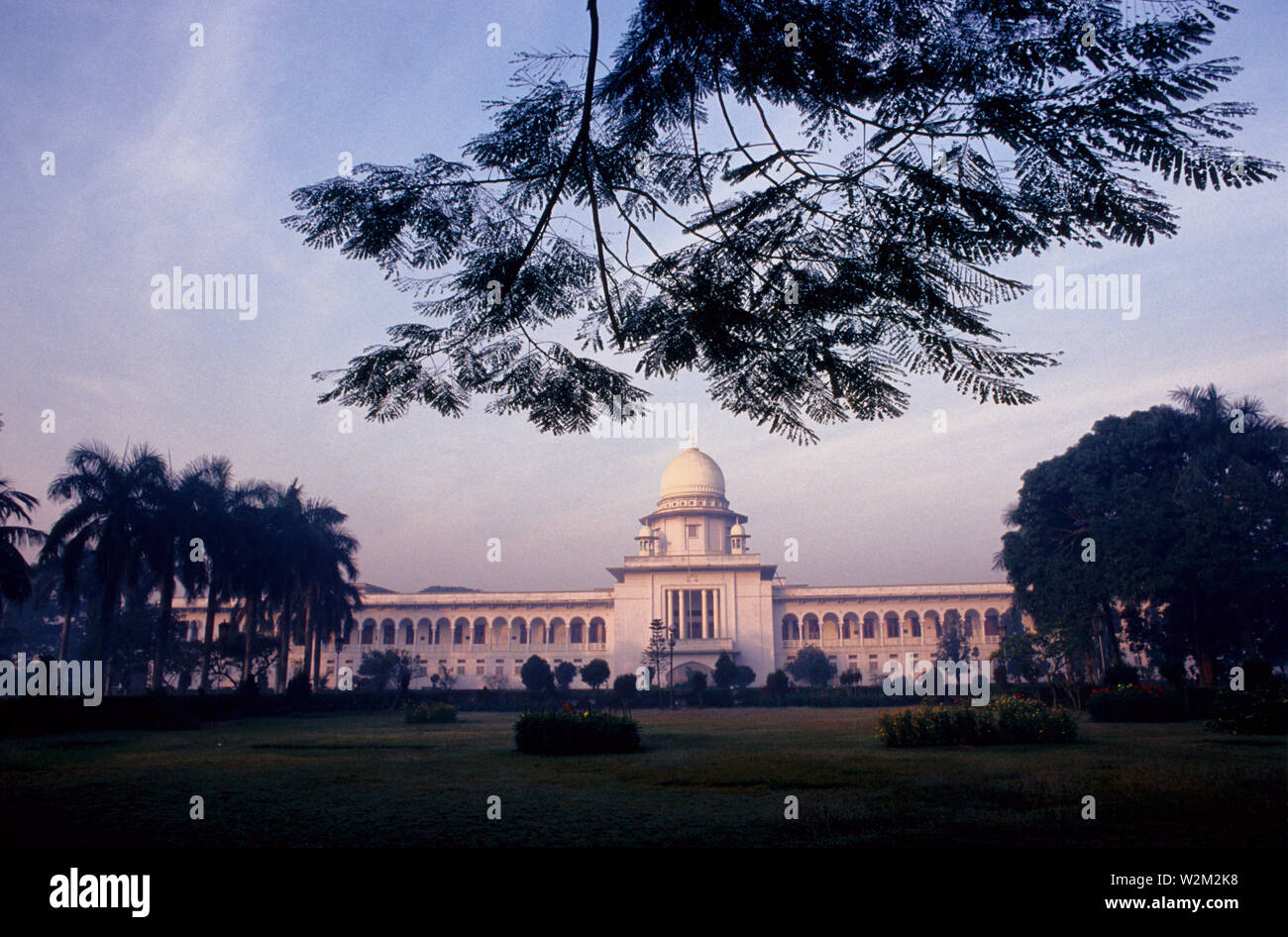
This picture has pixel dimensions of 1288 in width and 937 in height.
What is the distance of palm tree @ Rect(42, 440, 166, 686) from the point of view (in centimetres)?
2694

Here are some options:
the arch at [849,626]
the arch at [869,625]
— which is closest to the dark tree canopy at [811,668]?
the arch at [849,626]

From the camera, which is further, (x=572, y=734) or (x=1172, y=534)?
(x=1172, y=534)

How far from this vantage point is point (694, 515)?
63156 millimetres

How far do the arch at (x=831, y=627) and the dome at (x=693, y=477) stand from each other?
39.6 feet

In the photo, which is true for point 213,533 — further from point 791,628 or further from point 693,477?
point 791,628

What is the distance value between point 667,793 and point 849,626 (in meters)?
57.4

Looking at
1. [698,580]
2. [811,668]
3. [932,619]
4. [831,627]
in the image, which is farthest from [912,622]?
[698,580]

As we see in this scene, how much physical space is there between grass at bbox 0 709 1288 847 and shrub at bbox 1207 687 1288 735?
0.62 metres
